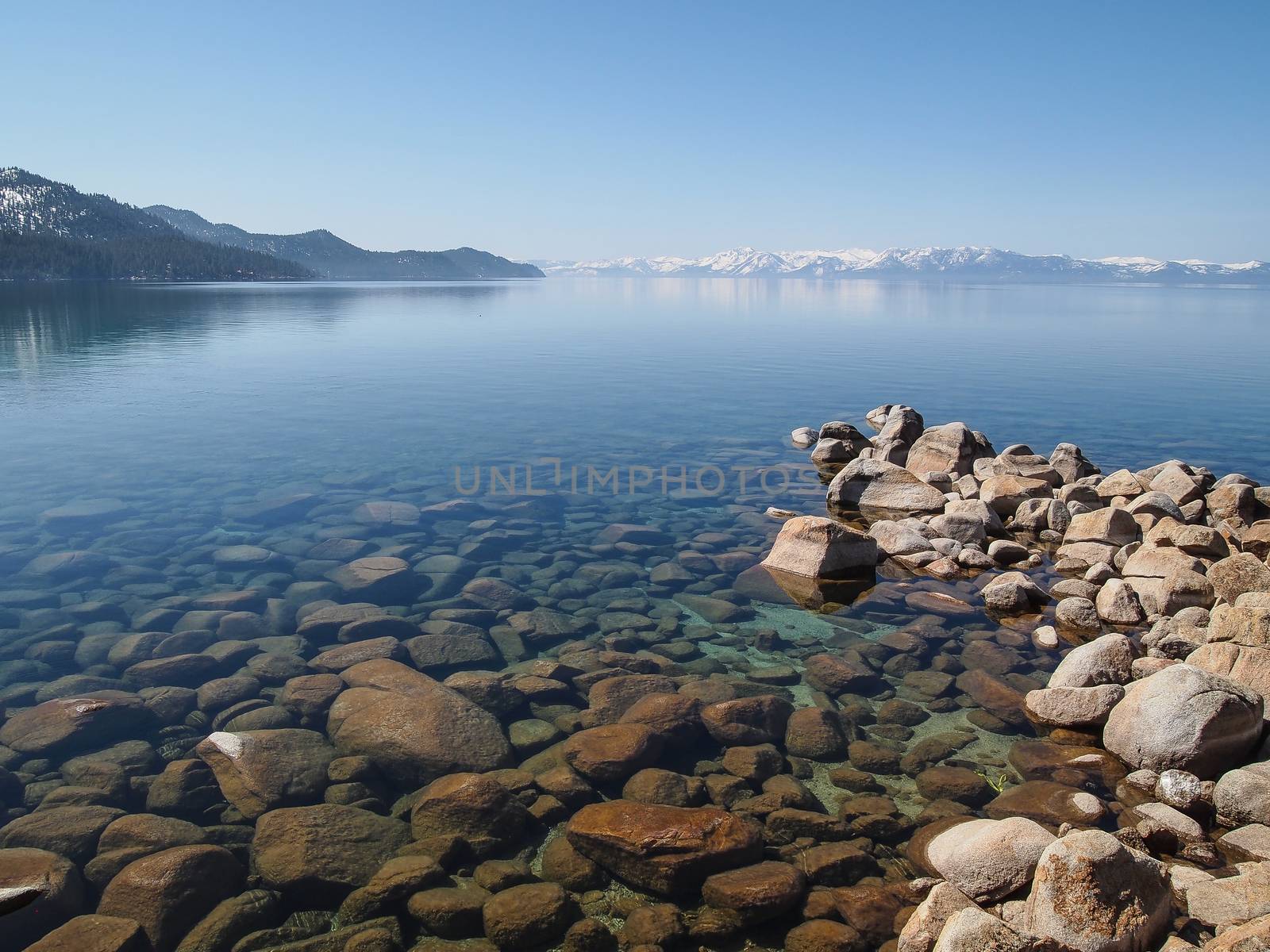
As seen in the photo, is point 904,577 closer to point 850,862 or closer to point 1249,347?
point 850,862

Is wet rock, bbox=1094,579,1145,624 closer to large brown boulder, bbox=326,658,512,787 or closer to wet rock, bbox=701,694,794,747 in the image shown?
wet rock, bbox=701,694,794,747

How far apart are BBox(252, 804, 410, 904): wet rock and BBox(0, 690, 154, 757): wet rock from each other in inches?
114

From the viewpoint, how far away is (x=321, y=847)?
7516 millimetres

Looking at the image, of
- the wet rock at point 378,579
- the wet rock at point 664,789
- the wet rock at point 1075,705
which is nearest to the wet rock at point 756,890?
the wet rock at point 664,789

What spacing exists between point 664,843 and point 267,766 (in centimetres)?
441

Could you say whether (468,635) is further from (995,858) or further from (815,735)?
(995,858)

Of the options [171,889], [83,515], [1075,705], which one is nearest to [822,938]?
[1075,705]

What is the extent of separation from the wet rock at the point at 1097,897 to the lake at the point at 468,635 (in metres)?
1.69

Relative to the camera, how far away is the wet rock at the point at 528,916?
262 inches

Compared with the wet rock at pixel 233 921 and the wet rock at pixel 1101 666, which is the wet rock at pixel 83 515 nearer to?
the wet rock at pixel 233 921

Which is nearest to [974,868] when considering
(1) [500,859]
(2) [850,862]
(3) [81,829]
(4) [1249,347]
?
(2) [850,862]

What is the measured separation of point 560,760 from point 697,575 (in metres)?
6.59

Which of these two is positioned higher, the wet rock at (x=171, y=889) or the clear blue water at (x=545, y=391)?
the clear blue water at (x=545, y=391)

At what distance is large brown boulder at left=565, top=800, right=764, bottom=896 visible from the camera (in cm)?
721
